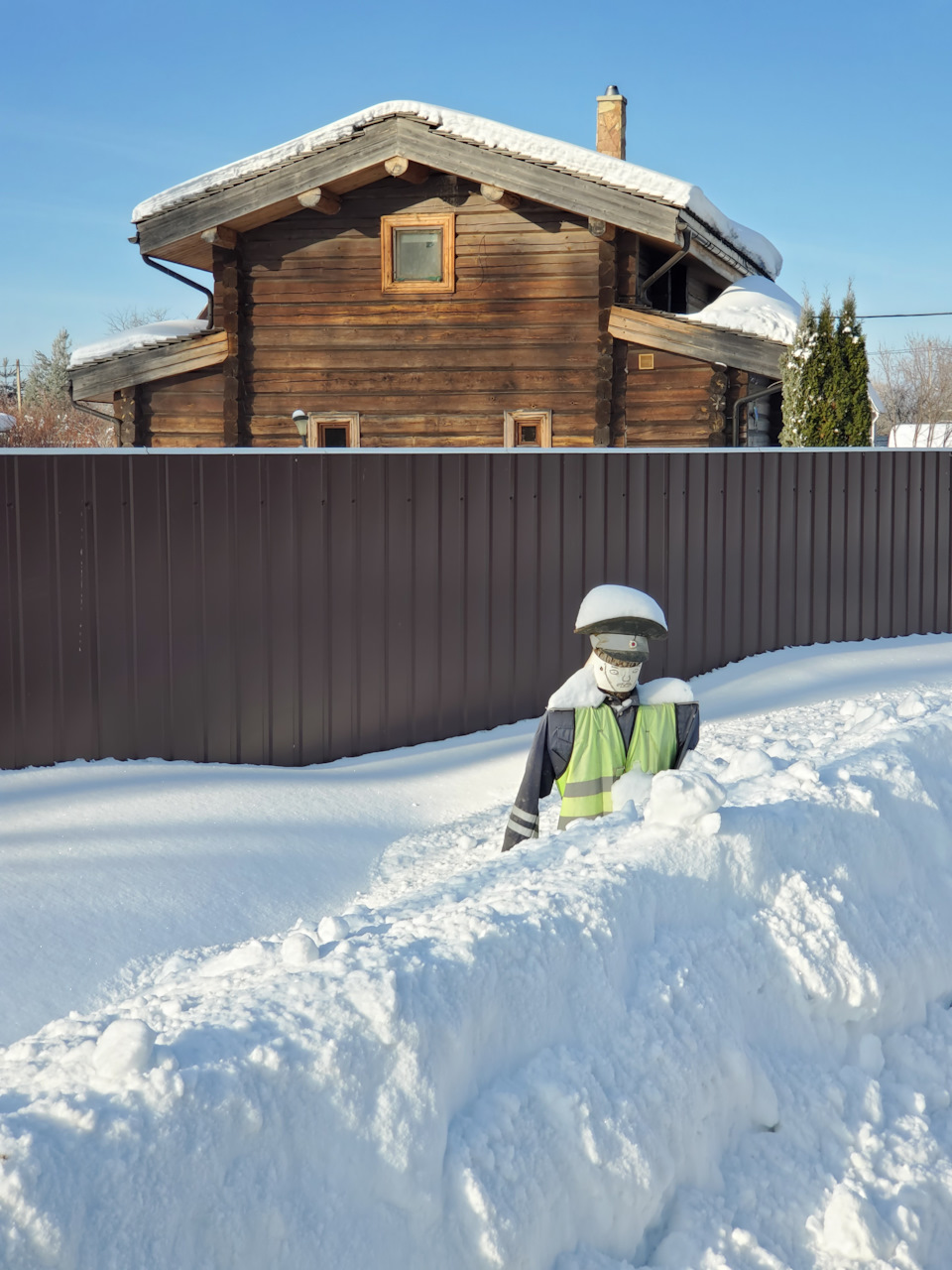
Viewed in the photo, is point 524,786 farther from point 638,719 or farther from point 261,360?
point 261,360

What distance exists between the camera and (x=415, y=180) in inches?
564

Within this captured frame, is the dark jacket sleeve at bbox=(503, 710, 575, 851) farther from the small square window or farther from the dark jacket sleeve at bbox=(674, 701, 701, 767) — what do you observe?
the small square window

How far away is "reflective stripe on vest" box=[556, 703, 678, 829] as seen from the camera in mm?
4500

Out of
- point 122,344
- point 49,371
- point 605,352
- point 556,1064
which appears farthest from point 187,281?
point 49,371

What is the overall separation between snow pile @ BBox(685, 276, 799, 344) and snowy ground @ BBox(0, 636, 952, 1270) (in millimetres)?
9216

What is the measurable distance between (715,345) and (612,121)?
7.98 meters

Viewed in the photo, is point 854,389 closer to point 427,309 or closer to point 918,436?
point 427,309

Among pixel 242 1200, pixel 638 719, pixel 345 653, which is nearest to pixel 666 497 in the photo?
pixel 345 653

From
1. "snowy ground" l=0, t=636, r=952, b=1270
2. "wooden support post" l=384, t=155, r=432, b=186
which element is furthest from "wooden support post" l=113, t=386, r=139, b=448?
"snowy ground" l=0, t=636, r=952, b=1270

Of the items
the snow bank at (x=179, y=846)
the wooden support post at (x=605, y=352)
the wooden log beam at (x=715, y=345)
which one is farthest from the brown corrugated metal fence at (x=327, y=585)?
the wooden support post at (x=605, y=352)

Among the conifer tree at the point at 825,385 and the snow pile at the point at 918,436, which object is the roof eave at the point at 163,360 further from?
the snow pile at the point at 918,436

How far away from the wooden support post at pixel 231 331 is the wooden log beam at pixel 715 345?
4998 millimetres

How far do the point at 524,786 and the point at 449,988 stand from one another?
186 cm

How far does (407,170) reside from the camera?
13930 mm
